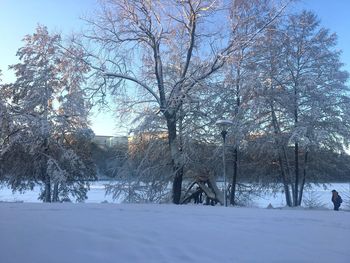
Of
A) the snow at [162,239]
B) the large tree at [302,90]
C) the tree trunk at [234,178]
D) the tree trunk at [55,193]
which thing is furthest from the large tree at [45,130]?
the snow at [162,239]

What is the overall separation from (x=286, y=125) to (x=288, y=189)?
491cm

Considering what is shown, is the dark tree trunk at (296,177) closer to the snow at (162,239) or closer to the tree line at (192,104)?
the tree line at (192,104)

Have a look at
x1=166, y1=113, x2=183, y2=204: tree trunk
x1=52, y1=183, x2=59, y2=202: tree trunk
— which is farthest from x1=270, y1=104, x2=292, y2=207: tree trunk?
x1=52, y1=183, x2=59, y2=202: tree trunk

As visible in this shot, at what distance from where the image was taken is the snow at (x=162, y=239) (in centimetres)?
623

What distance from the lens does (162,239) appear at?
741 cm

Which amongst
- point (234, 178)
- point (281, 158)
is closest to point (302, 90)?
point (281, 158)

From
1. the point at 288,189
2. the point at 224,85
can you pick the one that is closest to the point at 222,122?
the point at 224,85

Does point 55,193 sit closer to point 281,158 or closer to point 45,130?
point 45,130

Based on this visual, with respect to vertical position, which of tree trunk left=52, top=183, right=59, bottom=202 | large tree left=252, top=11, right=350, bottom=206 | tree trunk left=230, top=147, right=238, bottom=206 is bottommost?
tree trunk left=52, top=183, right=59, bottom=202

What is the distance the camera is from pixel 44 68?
102ft

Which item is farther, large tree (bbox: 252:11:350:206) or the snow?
large tree (bbox: 252:11:350:206)

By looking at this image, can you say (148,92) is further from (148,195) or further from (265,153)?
(265,153)

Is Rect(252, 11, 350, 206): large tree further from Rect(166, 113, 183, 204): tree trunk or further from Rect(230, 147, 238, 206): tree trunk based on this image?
Rect(166, 113, 183, 204): tree trunk

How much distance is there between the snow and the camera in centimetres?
623
